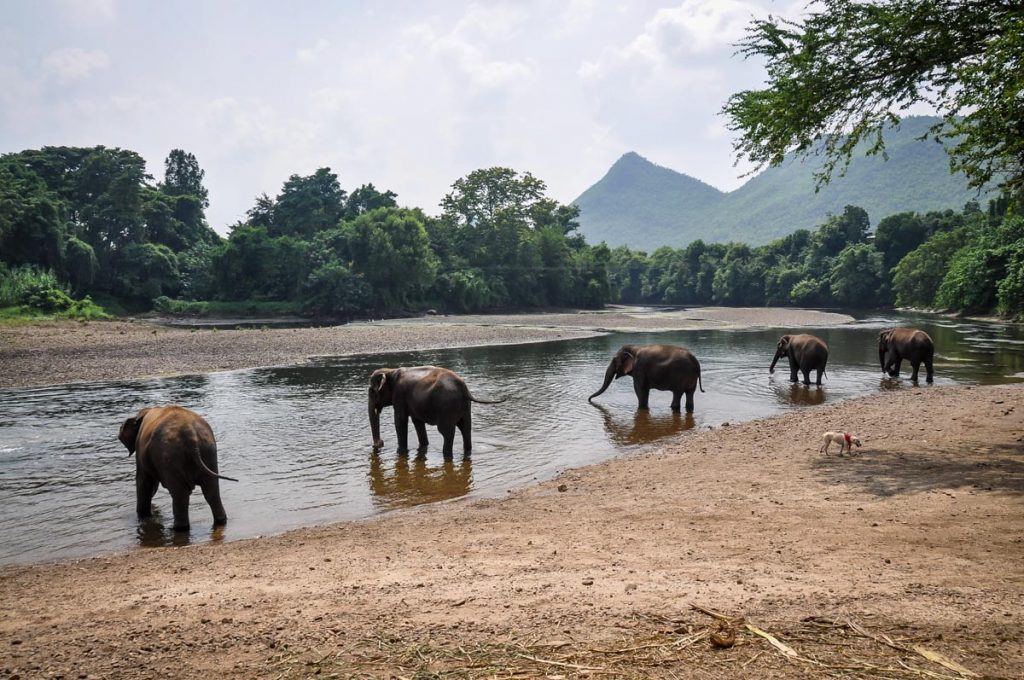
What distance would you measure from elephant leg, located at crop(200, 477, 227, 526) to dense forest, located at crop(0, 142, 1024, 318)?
49.6 metres

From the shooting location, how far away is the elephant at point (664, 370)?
60.2 ft

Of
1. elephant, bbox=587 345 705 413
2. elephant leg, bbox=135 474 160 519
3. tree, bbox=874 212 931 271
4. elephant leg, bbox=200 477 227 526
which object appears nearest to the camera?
elephant leg, bbox=200 477 227 526

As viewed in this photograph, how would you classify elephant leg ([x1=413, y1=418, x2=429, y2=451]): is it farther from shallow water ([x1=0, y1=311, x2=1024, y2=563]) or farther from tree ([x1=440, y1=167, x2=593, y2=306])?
tree ([x1=440, y1=167, x2=593, y2=306])

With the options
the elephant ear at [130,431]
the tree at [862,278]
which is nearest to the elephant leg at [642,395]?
the elephant ear at [130,431]

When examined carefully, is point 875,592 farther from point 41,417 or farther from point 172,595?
point 41,417

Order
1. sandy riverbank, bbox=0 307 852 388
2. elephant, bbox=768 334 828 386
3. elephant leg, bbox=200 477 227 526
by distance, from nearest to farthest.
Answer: elephant leg, bbox=200 477 227 526, elephant, bbox=768 334 828 386, sandy riverbank, bbox=0 307 852 388

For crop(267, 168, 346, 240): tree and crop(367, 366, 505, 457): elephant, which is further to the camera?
crop(267, 168, 346, 240): tree

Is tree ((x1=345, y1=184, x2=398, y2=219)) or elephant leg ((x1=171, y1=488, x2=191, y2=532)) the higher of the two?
tree ((x1=345, y1=184, x2=398, y2=219))

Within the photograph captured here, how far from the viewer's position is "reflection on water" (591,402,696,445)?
15.5m

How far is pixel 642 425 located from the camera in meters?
16.9

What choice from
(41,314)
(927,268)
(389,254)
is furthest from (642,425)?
(927,268)

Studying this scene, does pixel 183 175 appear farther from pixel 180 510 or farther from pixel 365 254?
pixel 180 510

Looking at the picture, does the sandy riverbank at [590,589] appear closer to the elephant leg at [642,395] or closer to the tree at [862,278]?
the elephant leg at [642,395]

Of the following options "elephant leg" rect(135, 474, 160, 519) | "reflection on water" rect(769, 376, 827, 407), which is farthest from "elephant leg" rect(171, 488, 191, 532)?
"reflection on water" rect(769, 376, 827, 407)
